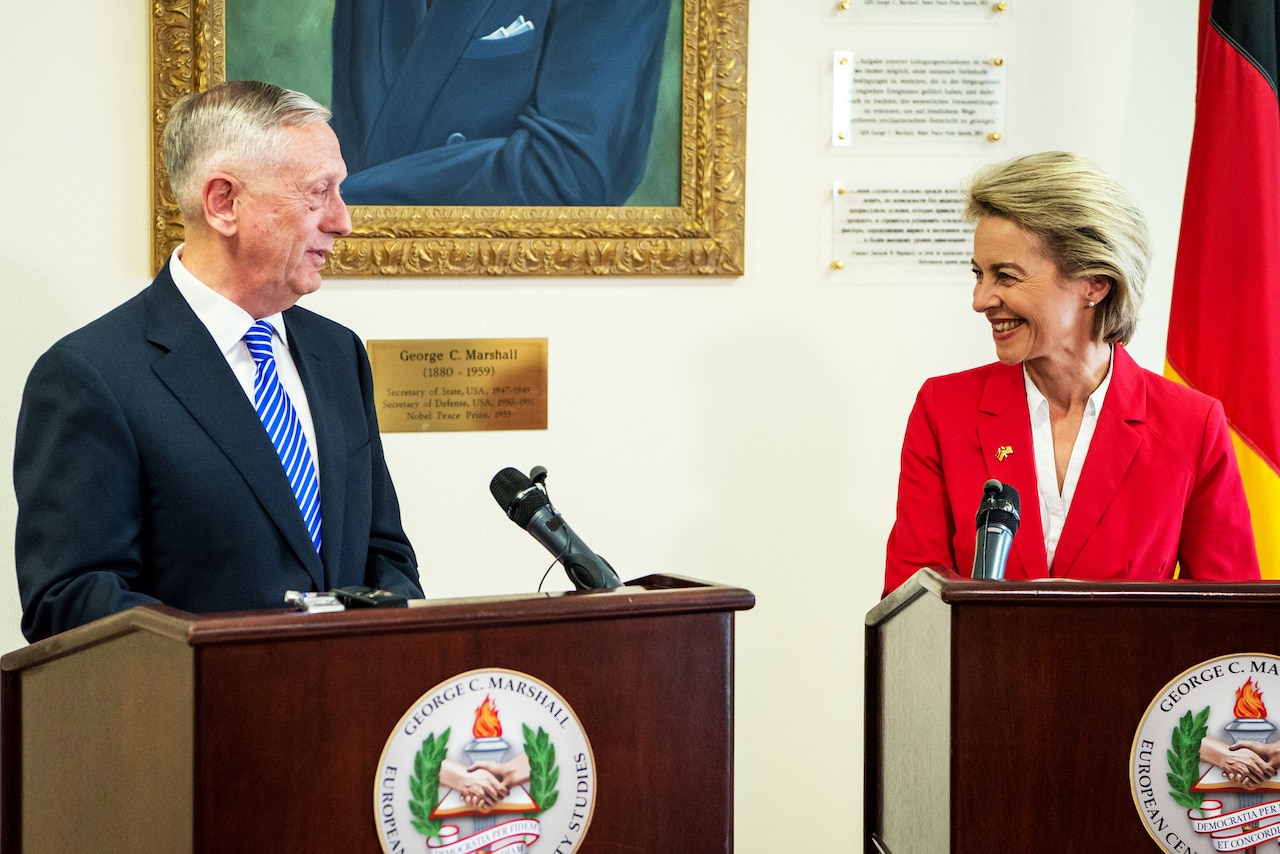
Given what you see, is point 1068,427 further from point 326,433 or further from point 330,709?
point 330,709

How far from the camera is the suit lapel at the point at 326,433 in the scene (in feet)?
6.62

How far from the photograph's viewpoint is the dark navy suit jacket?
1.78 meters

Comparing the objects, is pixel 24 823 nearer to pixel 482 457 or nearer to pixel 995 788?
pixel 995 788

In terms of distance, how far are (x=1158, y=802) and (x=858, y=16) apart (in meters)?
2.23

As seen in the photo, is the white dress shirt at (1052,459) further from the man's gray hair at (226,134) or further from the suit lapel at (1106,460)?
the man's gray hair at (226,134)

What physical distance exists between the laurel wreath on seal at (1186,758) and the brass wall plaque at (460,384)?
1.88m

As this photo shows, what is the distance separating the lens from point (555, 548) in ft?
5.00

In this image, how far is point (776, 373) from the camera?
3264mm

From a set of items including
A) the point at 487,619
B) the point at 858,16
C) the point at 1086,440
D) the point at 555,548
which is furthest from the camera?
the point at 858,16

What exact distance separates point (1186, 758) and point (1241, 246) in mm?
1791

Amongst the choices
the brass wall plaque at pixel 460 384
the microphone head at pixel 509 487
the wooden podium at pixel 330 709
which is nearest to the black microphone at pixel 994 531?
A: the wooden podium at pixel 330 709

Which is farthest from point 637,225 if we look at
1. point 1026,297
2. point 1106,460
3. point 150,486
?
point 150,486

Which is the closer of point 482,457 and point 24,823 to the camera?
point 24,823

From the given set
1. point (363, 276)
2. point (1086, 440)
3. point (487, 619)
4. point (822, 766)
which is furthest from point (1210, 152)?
point (487, 619)
